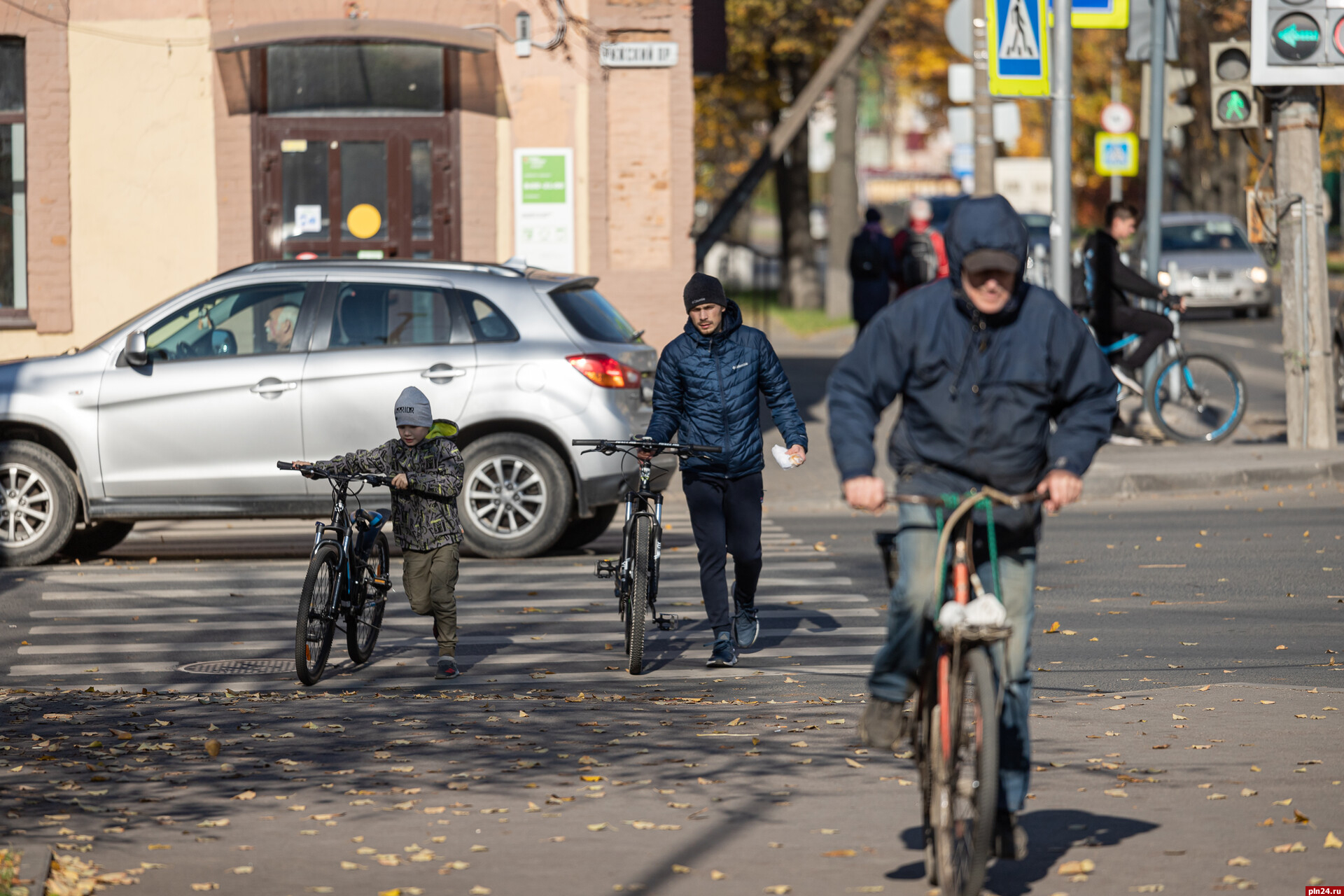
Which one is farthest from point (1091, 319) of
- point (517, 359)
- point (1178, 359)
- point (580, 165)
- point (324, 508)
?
point (324, 508)

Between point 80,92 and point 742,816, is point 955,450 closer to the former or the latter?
point 742,816

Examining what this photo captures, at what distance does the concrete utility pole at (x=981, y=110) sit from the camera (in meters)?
19.7

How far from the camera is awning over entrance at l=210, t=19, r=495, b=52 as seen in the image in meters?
17.0

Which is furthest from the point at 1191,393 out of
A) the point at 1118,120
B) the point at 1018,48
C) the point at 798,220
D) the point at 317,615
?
the point at 798,220

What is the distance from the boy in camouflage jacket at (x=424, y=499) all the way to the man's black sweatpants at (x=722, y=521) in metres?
1.10

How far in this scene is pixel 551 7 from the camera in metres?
17.5

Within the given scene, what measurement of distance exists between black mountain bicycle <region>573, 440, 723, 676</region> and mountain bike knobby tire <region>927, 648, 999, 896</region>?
3.55 m

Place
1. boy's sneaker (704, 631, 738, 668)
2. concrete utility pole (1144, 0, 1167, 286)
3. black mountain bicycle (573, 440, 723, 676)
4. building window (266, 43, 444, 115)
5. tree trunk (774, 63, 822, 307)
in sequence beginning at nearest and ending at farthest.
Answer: black mountain bicycle (573, 440, 723, 676) → boy's sneaker (704, 631, 738, 668) → building window (266, 43, 444, 115) → concrete utility pole (1144, 0, 1167, 286) → tree trunk (774, 63, 822, 307)

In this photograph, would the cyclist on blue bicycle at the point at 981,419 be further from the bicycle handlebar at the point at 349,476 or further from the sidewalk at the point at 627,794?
the bicycle handlebar at the point at 349,476

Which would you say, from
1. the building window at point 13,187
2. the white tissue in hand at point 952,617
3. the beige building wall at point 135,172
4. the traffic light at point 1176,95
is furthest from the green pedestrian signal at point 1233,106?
the white tissue in hand at point 952,617

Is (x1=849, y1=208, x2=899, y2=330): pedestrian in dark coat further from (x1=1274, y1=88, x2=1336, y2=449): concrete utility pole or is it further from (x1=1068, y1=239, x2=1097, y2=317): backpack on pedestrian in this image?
(x1=1274, y1=88, x2=1336, y2=449): concrete utility pole

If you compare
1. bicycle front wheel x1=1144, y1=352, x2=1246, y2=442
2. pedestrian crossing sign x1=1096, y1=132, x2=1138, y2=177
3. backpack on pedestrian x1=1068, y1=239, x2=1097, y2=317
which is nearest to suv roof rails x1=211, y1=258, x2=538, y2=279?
backpack on pedestrian x1=1068, y1=239, x2=1097, y2=317

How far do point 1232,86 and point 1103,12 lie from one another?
4.16 ft

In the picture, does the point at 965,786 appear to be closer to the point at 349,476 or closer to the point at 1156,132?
the point at 349,476
